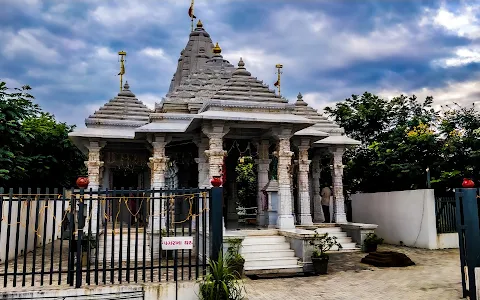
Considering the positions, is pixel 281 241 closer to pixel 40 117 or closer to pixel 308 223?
pixel 308 223

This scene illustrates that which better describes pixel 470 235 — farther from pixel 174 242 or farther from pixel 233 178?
pixel 233 178

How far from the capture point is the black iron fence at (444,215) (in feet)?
41.6

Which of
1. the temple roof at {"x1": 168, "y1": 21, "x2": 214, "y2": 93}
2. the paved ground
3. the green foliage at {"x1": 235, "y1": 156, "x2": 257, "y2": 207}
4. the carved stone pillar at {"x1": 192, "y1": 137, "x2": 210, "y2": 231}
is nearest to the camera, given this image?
the paved ground

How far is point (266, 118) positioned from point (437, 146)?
8.38 meters

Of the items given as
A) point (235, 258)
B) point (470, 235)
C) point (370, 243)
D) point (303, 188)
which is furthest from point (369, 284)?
point (303, 188)

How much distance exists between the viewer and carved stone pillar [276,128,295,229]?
34.8 ft

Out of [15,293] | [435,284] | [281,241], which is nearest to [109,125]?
[281,241]

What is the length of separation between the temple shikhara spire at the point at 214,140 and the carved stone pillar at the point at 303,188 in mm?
30

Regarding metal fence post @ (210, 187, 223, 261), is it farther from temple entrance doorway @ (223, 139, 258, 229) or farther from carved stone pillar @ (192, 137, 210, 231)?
temple entrance doorway @ (223, 139, 258, 229)

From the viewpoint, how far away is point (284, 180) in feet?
35.2

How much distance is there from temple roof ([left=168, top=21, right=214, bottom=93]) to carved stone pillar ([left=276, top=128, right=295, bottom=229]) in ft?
18.9

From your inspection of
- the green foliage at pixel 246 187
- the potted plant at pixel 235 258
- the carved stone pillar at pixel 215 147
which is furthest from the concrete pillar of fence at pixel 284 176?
the green foliage at pixel 246 187

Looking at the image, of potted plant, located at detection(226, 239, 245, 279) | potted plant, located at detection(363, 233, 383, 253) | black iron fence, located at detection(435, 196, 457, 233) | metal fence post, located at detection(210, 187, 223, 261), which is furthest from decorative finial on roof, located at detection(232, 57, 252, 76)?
black iron fence, located at detection(435, 196, 457, 233)

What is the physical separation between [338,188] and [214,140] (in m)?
5.88
